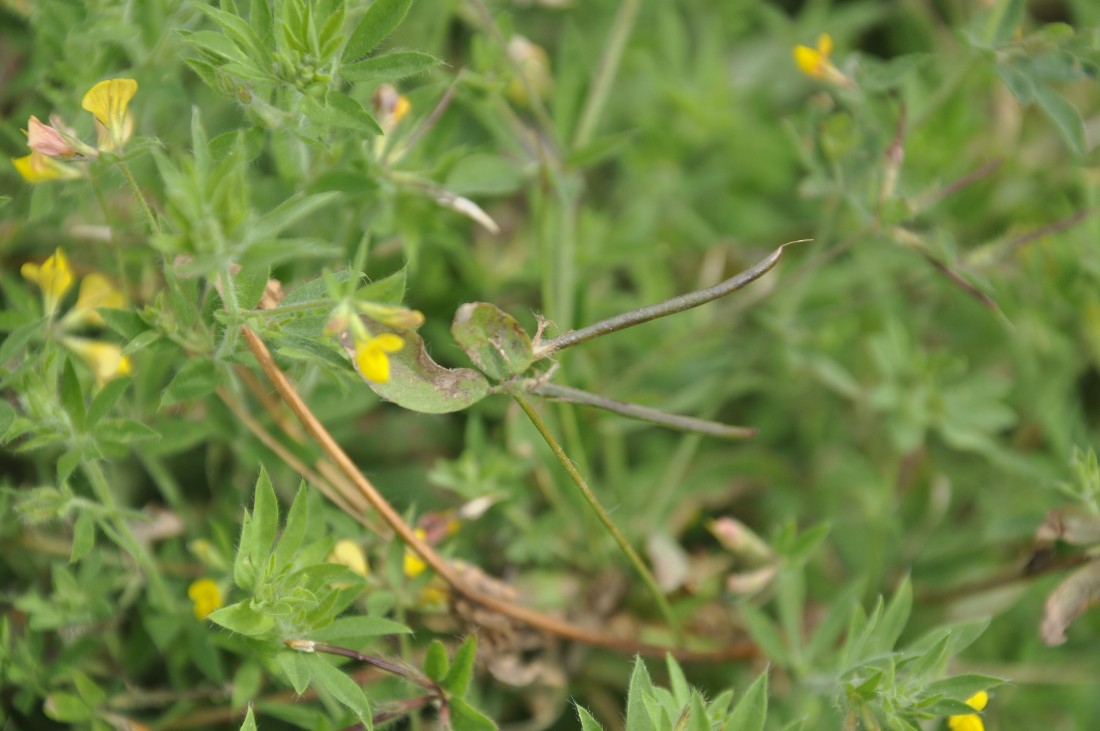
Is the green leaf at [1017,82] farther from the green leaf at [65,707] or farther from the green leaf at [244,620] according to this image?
the green leaf at [65,707]

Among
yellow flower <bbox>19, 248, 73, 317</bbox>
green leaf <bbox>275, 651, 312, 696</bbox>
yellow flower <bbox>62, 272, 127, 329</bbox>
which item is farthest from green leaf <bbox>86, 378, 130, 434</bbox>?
green leaf <bbox>275, 651, 312, 696</bbox>

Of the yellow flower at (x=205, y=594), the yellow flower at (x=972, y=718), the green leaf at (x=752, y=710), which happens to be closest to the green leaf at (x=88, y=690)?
the yellow flower at (x=205, y=594)

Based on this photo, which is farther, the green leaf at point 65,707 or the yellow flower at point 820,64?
the yellow flower at point 820,64

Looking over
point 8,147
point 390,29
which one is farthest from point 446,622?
point 8,147

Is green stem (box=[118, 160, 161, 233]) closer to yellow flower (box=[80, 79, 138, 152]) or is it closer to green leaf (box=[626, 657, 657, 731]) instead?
yellow flower (box=[80, 79, 138, 152])

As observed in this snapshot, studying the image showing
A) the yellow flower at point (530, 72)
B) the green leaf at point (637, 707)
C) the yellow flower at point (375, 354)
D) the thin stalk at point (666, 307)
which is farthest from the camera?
the yellow flower at point (530, 72)

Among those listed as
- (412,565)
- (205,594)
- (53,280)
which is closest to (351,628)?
(412,565)

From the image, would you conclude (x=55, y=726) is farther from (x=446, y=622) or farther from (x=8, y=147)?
(x=8, y=147)

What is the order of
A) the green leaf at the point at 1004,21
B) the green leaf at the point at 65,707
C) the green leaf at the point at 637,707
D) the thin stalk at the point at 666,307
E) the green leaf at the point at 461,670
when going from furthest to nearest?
the green leaf at the point at 1004,21
the green leaf at the point at 65,707
the green leaf at the point at 461,670
the green leaf at the point at 637,707
the thin stalk at the point at 666,307
